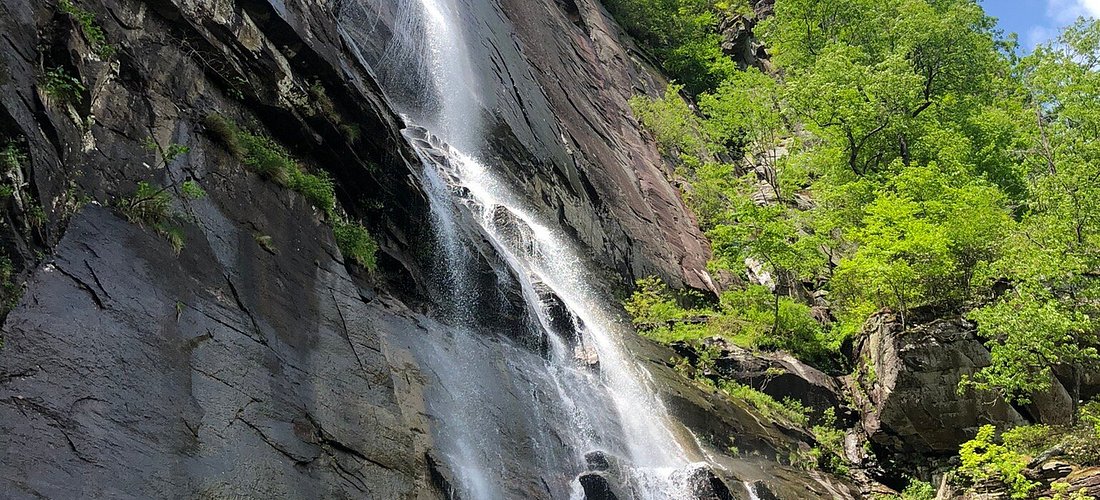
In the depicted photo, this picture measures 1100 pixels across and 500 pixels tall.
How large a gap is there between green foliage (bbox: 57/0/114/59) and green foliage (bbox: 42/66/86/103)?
835mm

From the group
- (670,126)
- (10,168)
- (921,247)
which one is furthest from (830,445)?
(670,126)

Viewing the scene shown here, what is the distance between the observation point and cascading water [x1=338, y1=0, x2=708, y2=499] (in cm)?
1155

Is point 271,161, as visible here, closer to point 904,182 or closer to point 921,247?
point 921,247

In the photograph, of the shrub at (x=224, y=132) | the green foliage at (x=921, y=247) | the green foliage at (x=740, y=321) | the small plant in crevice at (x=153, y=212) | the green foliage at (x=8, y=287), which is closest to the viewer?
the green foliage at (x=8, y=287)

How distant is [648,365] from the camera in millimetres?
17125

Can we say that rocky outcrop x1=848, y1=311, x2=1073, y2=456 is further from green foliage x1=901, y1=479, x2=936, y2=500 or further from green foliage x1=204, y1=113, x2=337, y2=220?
green foliage x1=204, y1=113, x2=337, y2=220

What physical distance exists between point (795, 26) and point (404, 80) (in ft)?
68.4

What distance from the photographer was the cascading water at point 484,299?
1155 centimetres

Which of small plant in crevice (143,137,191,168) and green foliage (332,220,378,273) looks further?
green foliage (332,220,378,273)

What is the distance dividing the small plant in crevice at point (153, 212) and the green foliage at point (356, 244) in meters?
3.25

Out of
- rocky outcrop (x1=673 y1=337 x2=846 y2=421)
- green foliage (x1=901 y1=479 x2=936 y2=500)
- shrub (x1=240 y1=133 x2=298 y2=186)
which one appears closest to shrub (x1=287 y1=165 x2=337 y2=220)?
shrub (x1=240 y1=133 x2=298 y2=186)

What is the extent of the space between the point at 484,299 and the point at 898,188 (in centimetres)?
1342

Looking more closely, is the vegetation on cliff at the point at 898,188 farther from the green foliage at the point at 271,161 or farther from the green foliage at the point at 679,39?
the green foliage at the point at 271,161

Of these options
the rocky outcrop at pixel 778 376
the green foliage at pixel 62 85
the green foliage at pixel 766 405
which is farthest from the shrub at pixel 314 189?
the rocky outcrop at pixel 778 376
